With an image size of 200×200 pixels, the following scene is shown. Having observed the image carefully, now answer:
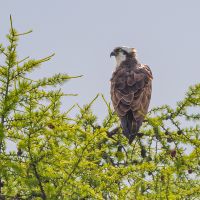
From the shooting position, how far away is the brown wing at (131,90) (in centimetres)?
880

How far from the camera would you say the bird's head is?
12180 millimetres

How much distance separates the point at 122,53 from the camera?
12461 millimetres

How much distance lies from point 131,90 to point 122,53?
3.21 metres

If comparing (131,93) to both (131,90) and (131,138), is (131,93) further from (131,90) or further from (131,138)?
(131,138)

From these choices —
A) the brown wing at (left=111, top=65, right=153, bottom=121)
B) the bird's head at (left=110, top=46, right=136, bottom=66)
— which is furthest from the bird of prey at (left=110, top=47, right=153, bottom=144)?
the bird's head at (left=110, top=46, right=136, bottom=66)

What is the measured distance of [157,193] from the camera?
19.7 feet

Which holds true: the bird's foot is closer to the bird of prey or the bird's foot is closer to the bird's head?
the bird of prey

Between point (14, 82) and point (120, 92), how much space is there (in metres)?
4.27

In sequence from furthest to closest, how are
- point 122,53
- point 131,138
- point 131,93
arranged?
point 122,53 → point 131,93 → point 131,138

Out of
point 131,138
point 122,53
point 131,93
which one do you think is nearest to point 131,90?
point 131,93

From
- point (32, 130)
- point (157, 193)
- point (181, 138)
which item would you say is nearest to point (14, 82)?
point (32, 130)

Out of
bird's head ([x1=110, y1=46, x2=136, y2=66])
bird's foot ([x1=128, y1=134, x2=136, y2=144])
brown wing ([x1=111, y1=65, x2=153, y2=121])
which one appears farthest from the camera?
bird's head ([x1=110, y1=46, x2=136, y2=66])

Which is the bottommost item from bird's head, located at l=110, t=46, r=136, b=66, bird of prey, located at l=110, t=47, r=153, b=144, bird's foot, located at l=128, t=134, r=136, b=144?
bird's foot, located at l=128, t=134, r=136, b=144

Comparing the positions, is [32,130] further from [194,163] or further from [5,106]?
[194,163]
